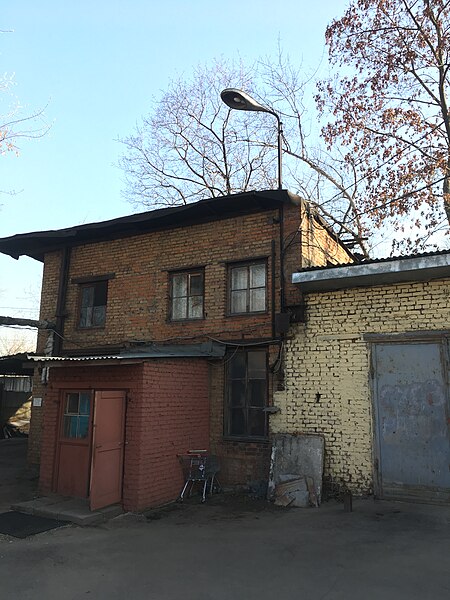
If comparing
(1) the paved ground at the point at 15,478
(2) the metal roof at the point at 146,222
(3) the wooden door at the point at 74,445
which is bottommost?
(1) the paved ground at the point at 15,478

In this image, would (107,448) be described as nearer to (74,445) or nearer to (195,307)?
(74,445)

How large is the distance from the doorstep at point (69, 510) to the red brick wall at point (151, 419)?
37 cm

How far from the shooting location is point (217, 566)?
16.1 feet

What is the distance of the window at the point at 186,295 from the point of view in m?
9.97

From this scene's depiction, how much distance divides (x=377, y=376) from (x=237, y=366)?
2.76m

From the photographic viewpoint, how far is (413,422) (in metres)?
7.55

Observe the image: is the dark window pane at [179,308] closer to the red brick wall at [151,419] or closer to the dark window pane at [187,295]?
the dark window pane at [187,295]

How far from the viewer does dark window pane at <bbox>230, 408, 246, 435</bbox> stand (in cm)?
897

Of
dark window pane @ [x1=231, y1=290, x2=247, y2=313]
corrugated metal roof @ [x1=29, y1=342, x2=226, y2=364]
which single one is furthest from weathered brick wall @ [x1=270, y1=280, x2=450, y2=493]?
corrugated metal roof @ [x1=29, y1=342, x2=226, y2=364]

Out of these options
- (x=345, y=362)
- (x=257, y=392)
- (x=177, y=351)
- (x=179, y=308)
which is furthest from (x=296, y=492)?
(x=179, y=308)

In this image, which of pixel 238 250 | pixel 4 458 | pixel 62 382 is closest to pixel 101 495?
pixel 62 382

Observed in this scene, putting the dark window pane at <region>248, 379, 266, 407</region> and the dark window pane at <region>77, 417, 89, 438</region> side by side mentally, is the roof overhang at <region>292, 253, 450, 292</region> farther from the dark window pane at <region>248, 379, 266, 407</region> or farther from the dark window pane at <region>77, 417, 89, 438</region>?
the dark window pane at <region>77, 417, 89, 438</region>

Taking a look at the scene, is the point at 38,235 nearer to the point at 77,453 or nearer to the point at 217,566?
the point at 77,453

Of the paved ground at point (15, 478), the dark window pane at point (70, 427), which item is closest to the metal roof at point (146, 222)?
the dark window pane at point (70, 427)
